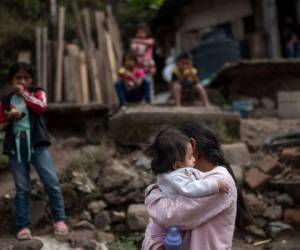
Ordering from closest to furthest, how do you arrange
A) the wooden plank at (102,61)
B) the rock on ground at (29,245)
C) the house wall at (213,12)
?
the rock on ground at (29,245) → the wooden plank at (102,61) → the house wall at (213,12)

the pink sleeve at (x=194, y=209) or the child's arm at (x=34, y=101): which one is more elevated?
the child's arm at (x=34, y=101)

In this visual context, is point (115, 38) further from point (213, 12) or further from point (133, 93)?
point (133, 93)

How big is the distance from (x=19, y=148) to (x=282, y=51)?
739cm

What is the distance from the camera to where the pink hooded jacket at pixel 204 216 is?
2.71 metres

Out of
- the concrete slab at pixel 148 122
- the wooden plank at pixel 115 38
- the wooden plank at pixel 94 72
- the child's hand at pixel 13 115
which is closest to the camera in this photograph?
the child's hand at pixel 13 115

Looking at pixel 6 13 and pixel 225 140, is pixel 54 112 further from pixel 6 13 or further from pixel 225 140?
pixel 6 13

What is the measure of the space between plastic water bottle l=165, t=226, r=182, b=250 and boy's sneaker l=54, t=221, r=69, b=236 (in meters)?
2.53

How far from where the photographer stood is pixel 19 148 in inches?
195

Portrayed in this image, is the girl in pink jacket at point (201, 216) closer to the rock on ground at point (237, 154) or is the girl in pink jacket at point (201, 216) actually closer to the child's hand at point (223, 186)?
the child's hand at point (223, 186)

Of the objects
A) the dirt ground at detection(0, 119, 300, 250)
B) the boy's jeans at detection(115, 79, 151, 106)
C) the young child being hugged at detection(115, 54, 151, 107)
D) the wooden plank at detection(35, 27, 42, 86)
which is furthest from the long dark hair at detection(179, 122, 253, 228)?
the wooden plank at detection(35, 27, 42, 86)

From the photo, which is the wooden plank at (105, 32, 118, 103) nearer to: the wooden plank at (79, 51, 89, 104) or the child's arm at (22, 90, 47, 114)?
the wooden plank at (79, 51, 89, 104)

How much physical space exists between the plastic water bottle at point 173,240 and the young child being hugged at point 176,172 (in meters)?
0.12

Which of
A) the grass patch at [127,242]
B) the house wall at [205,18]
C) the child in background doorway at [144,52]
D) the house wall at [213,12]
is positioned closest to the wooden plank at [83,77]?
the child in background doorway at [144,52]

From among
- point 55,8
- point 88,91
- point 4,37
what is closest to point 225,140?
point 88,91
